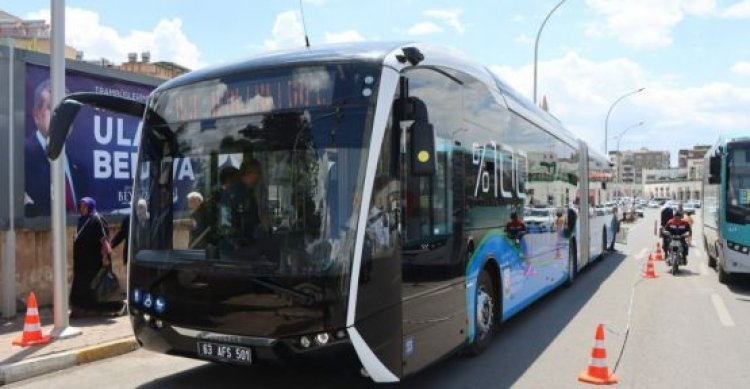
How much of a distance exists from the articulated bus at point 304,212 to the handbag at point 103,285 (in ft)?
12.7

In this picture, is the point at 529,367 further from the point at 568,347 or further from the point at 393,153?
the point at 393,153

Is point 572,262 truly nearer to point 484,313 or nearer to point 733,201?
point 733,201

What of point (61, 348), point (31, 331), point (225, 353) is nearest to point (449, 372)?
point (225, 353)

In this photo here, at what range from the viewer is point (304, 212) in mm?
4910

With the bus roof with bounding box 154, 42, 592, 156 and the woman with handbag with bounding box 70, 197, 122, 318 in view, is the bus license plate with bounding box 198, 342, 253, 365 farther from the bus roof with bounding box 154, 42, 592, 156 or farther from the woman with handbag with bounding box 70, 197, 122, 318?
the woman with handbag with bounding box 70, 197, 122, 318

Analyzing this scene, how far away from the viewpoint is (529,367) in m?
7.11

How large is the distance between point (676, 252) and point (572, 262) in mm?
A: 4017

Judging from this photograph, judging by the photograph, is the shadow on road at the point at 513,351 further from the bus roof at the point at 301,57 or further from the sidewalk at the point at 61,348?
the sidewalk at the point at 61,348

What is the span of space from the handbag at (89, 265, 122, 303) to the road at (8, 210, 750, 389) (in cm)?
187

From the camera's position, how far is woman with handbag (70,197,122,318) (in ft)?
30.5

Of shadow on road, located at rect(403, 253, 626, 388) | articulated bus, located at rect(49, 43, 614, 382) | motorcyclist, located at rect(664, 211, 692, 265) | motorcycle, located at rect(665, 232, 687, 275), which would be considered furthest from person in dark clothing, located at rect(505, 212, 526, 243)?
motorcyclist, located at rect(664, 211, 692, 265)

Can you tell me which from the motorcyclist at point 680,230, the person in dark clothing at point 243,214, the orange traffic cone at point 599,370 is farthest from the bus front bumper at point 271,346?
the motorcyclist at point 680,230

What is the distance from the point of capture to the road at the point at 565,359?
6.45 m

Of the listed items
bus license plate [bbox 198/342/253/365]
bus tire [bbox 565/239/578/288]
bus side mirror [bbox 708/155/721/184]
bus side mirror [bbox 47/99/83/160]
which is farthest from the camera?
bus tire [bbox 565/239/578/288]
